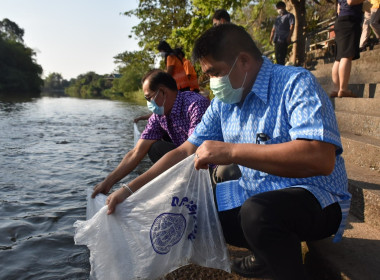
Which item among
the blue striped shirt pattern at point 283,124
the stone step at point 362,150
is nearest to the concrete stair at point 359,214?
the stone step at point 362,150

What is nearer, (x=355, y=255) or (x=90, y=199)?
(x=355, y=255)

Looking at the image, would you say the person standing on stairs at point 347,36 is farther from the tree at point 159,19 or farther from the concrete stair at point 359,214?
the tree at point 159,19

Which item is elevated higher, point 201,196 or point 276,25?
point 276,25

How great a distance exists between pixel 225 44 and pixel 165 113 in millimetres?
1381

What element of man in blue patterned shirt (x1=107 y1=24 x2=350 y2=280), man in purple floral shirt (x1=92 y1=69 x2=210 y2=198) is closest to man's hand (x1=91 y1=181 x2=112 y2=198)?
man in purple floral shirt (x1=92 y1=69 x2=210 y2=198)

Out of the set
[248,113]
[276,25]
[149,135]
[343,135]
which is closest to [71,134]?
[276,25]

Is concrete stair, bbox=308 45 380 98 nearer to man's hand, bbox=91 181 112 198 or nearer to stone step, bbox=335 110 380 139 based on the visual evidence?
stone step, bbox=335 110 380 139

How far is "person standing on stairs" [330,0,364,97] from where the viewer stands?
3889 millimetres

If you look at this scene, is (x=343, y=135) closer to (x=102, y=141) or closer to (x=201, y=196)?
(x=201, y=196)

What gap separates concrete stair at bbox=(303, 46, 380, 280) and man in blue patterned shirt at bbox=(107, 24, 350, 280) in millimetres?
230

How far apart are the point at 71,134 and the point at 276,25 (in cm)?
622

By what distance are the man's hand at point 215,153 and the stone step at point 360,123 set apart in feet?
7.10

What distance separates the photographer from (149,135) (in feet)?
10.0

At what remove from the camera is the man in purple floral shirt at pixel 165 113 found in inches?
110
